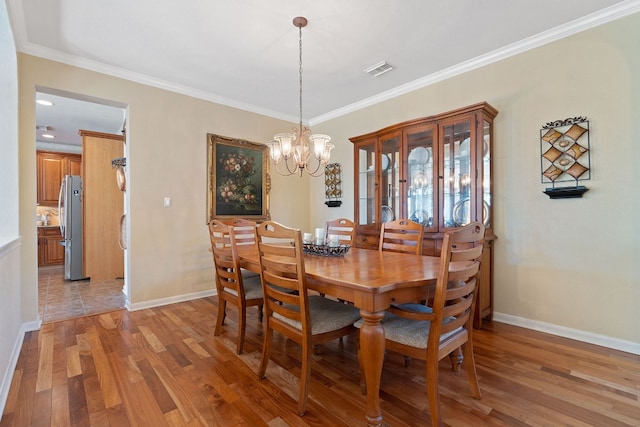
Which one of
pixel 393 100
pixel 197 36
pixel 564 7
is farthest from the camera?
pixel 393 100

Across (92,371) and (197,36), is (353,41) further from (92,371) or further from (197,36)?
(92,371)

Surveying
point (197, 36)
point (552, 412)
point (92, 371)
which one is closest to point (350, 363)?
point (552, 412)

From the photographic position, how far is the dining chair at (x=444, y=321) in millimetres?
1395

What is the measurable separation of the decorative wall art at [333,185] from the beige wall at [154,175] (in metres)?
1.50

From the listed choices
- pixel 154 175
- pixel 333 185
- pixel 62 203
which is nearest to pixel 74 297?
pixel 154 175

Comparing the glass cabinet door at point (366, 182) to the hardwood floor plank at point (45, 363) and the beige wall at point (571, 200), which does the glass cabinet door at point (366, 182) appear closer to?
the beige wall at point (571, 200)

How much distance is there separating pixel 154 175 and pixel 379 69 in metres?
2.76

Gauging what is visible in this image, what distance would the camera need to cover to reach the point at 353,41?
2699mm

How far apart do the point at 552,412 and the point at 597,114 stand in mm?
2217

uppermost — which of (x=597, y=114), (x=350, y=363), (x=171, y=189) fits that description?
(x=597, y=114)

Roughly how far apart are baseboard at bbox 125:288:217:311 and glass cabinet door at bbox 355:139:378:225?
2138mm

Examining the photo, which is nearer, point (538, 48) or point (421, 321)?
point (421, 321)

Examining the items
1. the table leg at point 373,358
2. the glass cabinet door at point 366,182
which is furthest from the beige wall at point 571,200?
the table leg at point 373,358

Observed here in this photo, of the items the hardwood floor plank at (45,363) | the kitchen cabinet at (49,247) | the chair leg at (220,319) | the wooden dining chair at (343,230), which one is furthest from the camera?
the kitchen cabinet at (49,247)
